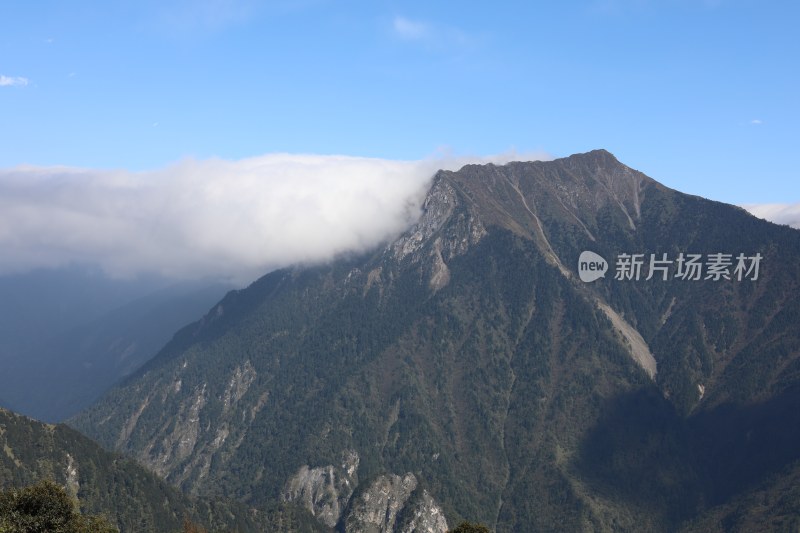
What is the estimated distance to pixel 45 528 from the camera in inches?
5871

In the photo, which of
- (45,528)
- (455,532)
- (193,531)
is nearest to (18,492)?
(45,528)

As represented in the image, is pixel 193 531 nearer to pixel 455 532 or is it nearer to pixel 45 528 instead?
pixel 45 528

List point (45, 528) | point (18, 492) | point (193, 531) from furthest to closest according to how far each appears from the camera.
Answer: point (193, 531) → point (18, 492) → point (45, 528)

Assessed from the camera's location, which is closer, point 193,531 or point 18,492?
point 18,492

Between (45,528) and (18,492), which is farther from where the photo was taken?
(18,492)

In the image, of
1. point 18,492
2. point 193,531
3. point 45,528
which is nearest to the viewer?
point 45,528

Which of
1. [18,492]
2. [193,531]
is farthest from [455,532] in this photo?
[18,492]

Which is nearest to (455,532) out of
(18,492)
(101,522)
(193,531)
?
(193,531)

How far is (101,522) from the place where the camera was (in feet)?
547

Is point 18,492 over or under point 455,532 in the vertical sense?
over

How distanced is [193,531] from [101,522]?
20924 millimetres

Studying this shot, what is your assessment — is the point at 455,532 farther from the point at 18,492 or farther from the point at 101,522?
the point at 18,492

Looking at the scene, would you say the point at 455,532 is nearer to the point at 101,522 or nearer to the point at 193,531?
the point at 193,531

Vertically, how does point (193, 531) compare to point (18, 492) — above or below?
below
